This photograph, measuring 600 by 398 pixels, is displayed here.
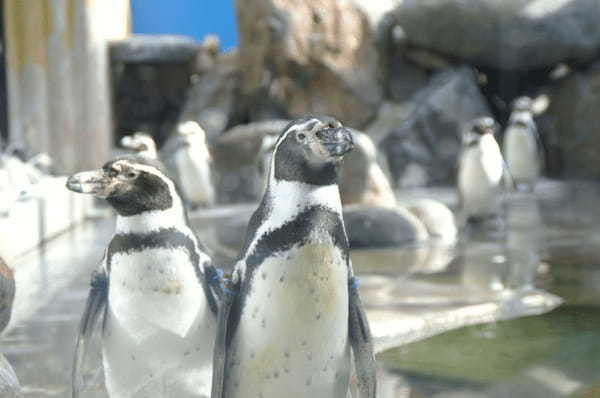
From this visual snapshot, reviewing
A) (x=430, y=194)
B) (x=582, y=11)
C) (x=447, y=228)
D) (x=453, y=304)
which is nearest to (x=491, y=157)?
→ (x=447, y=228)

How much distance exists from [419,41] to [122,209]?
11.4m

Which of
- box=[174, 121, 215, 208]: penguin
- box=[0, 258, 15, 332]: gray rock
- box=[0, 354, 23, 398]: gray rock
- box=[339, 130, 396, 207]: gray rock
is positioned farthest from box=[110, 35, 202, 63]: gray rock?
box=[0, 354, 23, 398]: gray rock

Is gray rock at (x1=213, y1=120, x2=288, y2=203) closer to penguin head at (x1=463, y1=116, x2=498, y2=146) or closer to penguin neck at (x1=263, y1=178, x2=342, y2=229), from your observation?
penguin head at (x1=463, y1=116, x2=498, y2=146)

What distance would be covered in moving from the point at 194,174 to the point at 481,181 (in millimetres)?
3124

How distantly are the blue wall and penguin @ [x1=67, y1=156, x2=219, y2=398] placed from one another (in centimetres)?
1594

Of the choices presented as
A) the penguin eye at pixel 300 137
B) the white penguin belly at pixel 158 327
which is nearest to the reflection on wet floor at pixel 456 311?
the white penguin belly at pixel 158 327

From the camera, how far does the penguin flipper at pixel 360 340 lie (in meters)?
2.17

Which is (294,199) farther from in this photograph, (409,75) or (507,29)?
(409,75)

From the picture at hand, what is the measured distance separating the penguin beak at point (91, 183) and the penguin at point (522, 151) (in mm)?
9636

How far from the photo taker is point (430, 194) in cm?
1155

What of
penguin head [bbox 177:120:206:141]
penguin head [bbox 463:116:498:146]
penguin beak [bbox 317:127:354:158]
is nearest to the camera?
penguin beak [bbox 317:127:354:158]

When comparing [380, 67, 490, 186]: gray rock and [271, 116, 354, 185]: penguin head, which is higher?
[271, 116, 354, 185]: penguin head

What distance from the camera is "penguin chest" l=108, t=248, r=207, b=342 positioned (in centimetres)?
226

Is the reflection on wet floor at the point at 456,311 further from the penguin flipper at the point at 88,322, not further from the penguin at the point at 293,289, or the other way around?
the penguin at the point at 293,289
